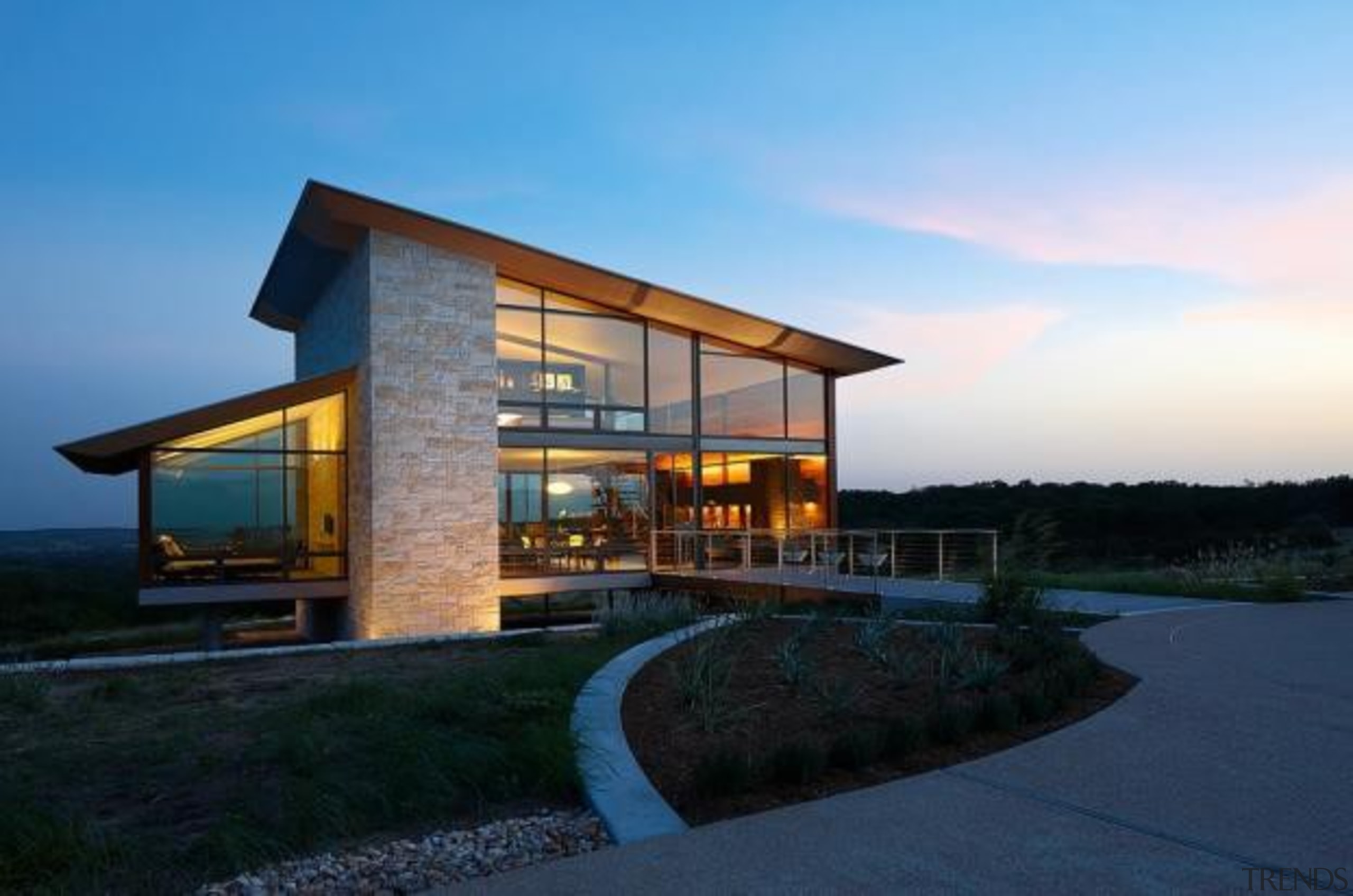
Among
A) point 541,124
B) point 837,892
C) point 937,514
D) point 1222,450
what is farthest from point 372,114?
point 1222,450

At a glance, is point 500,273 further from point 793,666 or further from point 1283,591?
point 1283,591

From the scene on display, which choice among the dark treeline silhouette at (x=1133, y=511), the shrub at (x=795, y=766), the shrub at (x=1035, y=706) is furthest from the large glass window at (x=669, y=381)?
the dark treeline silhouette at (x=1133, y=511)

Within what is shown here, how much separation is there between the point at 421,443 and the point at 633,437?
4.41 m

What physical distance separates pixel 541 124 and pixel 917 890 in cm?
1821

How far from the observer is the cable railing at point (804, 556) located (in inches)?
625

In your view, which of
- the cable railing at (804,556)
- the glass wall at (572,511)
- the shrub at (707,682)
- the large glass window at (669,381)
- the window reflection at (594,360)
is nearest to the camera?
the shrub at (707,682)

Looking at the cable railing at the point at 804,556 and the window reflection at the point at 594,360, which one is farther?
the window reflection at the point at 594,360

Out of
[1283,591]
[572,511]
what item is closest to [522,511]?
[572,511]

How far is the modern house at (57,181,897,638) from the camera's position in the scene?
1520 cm

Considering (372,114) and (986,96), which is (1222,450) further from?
(372,114)

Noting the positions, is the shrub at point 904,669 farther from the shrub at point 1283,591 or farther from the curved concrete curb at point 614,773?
the shrub at point 1283,591

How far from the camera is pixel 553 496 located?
58.0 ft

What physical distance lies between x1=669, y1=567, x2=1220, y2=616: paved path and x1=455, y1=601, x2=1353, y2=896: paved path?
5229mm

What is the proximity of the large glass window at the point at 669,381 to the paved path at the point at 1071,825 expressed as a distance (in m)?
13.7
